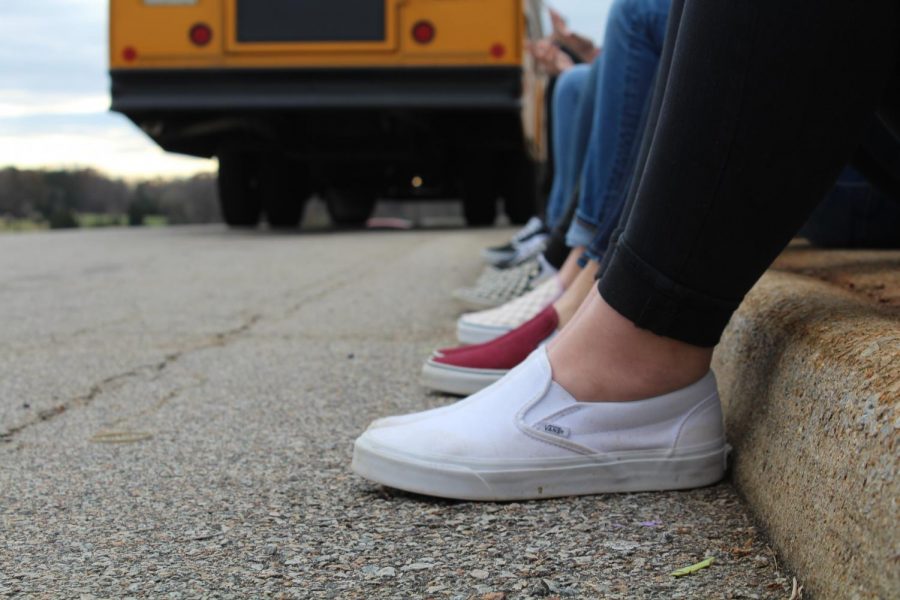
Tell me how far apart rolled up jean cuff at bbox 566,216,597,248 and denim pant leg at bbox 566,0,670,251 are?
3.8 inches

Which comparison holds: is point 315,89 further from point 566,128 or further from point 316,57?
point 566,128

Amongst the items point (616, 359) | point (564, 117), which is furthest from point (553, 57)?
point (616, 359)

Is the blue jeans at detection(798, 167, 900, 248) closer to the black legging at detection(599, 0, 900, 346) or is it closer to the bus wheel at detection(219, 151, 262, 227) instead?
the black legging at detection(599, 0, 900, 346)

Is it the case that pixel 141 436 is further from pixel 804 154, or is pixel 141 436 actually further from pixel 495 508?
pixel 804 154

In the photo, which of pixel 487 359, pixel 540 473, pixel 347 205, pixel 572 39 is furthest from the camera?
pixel 347 205

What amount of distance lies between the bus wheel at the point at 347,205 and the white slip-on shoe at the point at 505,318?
725 cm

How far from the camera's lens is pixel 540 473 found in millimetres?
968

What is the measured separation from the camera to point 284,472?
3.56 feet

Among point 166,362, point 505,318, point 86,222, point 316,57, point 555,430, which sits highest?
point 316,57

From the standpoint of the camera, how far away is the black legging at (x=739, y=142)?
738 millimetres

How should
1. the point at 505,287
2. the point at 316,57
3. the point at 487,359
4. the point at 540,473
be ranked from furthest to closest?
1. the point at 316,57
2. the point at 505,287
3. the point at 487,359
4. the point at 540,473

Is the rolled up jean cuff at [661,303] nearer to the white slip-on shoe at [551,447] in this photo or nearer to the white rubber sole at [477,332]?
the white slip-on shoe at [551,447]

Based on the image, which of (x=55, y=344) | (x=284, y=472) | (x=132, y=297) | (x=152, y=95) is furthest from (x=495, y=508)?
(x=152, y=95)

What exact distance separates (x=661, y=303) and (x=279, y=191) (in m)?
6.70
